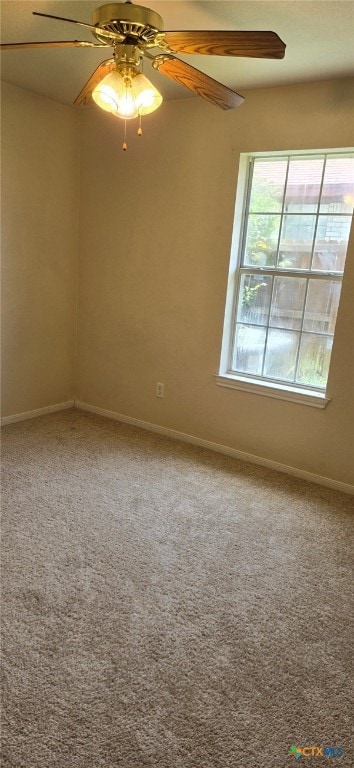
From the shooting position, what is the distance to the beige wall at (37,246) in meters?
3.56

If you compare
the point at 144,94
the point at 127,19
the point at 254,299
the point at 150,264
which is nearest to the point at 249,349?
the point at 254,299

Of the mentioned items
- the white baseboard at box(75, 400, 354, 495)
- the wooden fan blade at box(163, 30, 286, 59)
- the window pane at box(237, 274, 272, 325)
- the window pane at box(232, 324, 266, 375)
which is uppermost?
the wooden fan blade at box(163, 30, 286, 59)

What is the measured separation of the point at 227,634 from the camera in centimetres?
186

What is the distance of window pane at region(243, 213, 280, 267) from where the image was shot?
3.29 meters

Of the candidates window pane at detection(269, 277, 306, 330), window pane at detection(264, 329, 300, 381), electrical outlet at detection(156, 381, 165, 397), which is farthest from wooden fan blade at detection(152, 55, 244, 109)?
electrical outlet at detection(156, 381, 165, 397)

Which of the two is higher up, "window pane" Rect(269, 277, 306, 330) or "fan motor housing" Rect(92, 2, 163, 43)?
"fan motor housing" Rect(92, 2, 163, 43)

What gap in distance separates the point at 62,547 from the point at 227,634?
2.97 ft

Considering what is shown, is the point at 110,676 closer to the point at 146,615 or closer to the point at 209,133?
the point at 146,615

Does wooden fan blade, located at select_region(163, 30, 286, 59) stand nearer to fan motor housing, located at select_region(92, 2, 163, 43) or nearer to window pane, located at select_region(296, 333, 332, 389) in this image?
fan motor housing, located at select_region(92, 2, 163, 43)

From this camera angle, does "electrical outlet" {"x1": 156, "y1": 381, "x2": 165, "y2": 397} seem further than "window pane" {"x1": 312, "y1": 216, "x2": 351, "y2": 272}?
Yes

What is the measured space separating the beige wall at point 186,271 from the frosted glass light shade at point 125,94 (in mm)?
1507

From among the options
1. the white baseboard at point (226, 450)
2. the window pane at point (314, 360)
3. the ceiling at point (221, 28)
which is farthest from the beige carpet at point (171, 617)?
the ceiling at point (221, 28)

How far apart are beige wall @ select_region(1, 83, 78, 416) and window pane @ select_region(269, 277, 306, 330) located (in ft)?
6.10

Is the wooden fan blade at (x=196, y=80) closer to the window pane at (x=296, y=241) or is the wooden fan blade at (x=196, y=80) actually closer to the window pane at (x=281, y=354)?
the window pane at (x=296, y=241)
